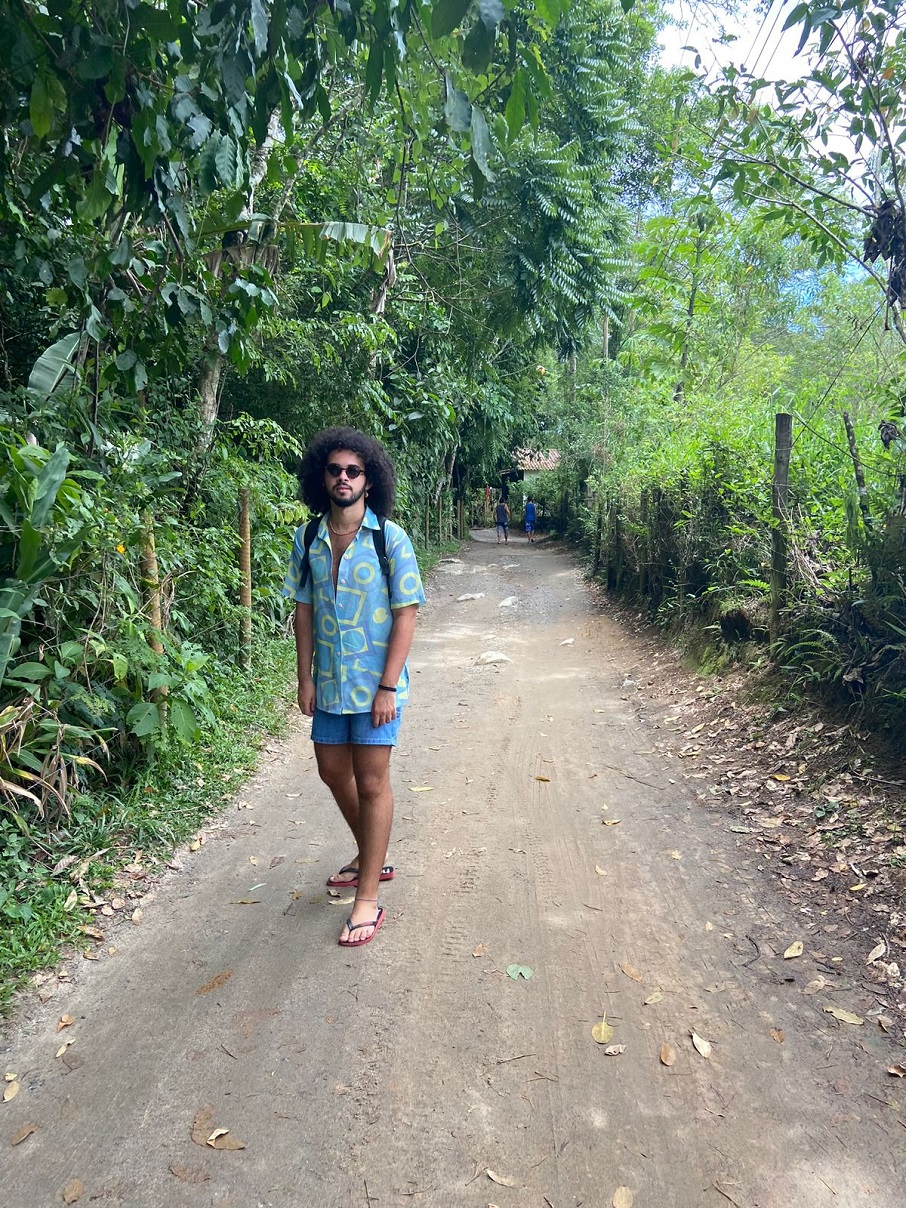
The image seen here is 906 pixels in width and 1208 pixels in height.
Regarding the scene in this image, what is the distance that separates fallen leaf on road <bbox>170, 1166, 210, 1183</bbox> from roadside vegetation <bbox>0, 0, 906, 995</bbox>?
121 cm

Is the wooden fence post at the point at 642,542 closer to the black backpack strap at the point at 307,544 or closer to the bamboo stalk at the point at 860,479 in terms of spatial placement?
the bamboo stalk at the point at 860,479

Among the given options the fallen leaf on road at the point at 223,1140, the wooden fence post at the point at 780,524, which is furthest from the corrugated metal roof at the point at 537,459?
the fallen leaf on road at the point at 223,1140

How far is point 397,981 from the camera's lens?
3008 mm

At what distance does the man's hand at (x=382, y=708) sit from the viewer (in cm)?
320

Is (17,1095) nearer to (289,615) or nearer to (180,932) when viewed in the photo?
(180,932)

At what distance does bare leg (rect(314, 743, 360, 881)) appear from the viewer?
3.34 meters

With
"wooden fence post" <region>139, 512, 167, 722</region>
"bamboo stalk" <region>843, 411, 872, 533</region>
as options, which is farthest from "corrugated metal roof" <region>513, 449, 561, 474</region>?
"wooden fence post" <region>139, 512, 167, 722</region>

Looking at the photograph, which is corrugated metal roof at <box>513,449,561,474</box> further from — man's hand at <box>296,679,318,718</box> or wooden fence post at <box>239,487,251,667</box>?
man's hand at <box>296,679,318,718</box>

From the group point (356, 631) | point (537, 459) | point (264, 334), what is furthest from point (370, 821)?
point (537, 459)

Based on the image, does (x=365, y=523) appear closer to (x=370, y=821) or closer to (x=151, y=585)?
(x=370, y=821)

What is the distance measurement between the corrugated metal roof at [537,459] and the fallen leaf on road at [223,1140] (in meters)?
26.2

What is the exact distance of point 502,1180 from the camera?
2133 millimetres

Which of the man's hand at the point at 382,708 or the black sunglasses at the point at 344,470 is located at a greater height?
the black sunglasses at the point at 344,470

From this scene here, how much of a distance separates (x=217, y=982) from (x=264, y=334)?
6.87 metres
